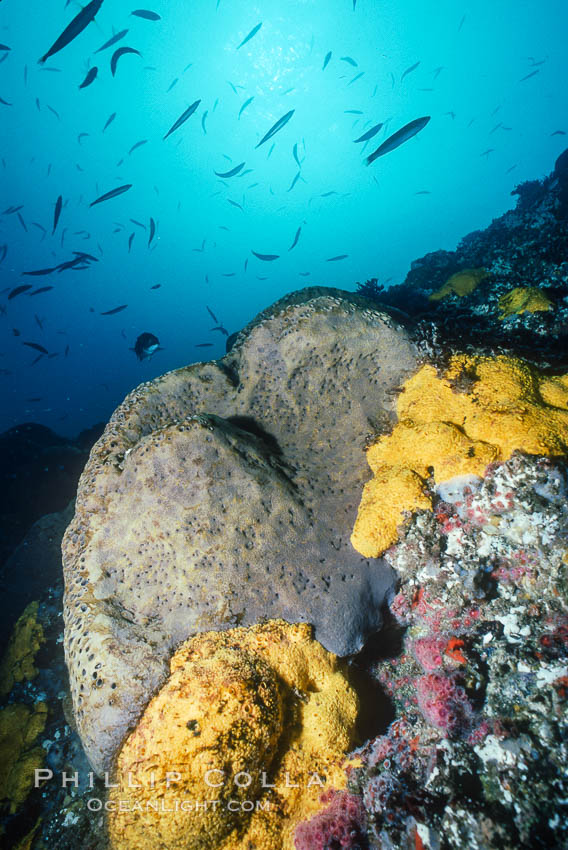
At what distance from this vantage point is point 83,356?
11006cm

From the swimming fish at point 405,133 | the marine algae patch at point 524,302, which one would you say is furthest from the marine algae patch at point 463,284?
the swimming fish at point 405,133

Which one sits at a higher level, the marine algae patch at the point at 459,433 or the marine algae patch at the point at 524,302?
the marine algae patch at the point at 524,302

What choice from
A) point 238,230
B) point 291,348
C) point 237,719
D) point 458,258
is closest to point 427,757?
point 237,719

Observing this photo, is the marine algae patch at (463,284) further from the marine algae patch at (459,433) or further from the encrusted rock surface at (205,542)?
the marine algae patch at (459,433)

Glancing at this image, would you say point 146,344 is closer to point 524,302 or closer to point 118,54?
point 524,302

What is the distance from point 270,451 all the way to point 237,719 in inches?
81.9

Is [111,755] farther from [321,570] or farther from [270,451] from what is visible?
[270,451]

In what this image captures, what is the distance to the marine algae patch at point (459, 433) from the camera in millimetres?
2876

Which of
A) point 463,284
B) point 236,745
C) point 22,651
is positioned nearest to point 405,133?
point 463,284

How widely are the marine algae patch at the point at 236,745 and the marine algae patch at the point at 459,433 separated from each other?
3.64 feet

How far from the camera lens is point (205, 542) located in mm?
2980

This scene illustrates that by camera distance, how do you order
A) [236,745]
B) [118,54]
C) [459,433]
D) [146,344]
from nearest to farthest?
[236,745] < [459,433] < [146,344] < [118,54]

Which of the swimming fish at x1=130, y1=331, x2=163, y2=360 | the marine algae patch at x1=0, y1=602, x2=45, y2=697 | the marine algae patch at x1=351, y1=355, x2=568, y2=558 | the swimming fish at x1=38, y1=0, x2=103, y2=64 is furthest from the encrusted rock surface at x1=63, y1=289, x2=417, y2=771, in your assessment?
the swimming fish at x1=38, y1=0, x2=103, y2=64

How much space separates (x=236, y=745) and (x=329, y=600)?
1093mm
